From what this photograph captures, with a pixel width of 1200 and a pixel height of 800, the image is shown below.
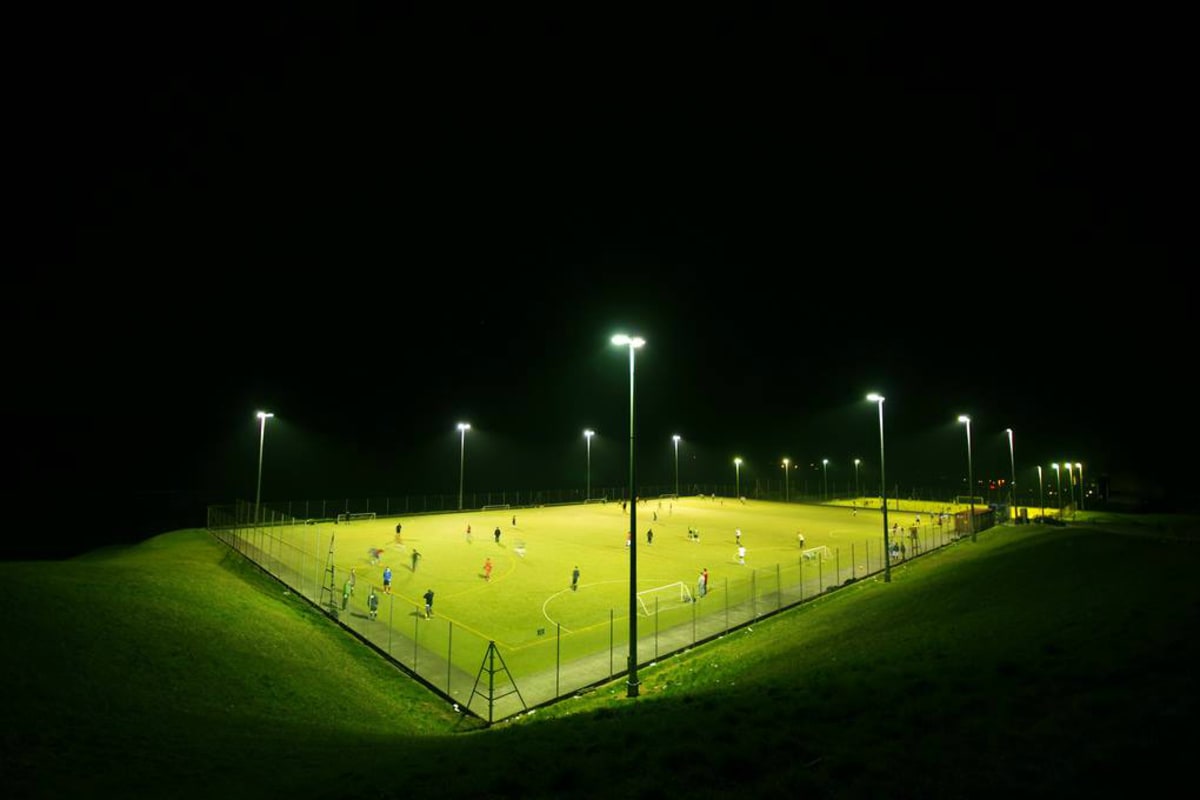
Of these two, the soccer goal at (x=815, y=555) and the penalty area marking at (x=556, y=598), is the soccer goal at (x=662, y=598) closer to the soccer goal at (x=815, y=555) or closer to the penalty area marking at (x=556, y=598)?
the penalty area marking at (x=556, y=598)

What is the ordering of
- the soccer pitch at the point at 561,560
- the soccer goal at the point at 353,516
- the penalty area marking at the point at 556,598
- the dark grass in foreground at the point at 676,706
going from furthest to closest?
the soccer goal at the point at 353,516 → the soccer pitch at the point at 561,560 → the penalty area marking at the point at 556,598 → the dark grass in foreground at the point at 676,706

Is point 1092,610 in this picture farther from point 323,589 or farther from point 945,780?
point 323,589

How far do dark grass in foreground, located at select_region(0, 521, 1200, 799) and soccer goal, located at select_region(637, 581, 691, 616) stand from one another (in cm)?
Result: 588

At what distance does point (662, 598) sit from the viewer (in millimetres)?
29531

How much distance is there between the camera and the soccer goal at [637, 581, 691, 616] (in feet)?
90.0

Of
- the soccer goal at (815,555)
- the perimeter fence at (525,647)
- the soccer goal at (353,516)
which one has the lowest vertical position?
the perimeter fence at (525,647)

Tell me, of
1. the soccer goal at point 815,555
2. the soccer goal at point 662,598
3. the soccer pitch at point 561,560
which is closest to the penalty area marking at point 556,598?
the soccer pitch at point 561,560

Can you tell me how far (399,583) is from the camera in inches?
1240

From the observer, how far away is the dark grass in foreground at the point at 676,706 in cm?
755

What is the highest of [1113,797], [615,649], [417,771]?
[1113,797]

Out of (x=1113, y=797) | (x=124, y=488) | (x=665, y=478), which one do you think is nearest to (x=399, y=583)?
(x=1113, y=797)

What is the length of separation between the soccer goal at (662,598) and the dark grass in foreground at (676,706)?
232 inches

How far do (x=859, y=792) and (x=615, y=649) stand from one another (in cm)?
1563

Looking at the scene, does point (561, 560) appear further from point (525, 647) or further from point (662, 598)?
point (525, 647)
